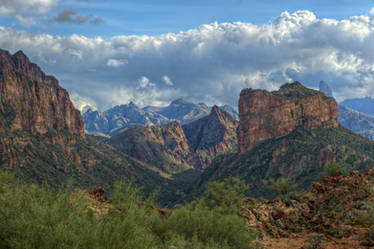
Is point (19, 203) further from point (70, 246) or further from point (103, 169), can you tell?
point (103, 169)

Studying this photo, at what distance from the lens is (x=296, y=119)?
15400cm

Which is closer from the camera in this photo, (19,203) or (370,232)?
(19,203)

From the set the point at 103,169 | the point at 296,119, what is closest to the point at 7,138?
the point at 103,169

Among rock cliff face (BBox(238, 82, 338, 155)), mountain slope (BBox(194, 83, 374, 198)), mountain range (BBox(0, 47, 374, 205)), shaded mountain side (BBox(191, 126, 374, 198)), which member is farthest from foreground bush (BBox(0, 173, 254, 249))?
rock cliff face (BBox(238, 82, 338, 155))

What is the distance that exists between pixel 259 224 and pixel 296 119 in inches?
5540

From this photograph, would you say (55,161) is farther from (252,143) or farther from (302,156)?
(302,156)

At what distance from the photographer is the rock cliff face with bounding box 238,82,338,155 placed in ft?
491

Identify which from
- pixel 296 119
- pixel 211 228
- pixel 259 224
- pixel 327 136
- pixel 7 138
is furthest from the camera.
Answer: pixel 296 119

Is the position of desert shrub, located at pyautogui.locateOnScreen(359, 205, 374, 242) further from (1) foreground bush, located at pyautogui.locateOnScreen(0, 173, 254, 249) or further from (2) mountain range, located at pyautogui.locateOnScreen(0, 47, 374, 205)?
(2) mountain range, located at pyautogui.locateOnScreen(0, 47, 374, 205)

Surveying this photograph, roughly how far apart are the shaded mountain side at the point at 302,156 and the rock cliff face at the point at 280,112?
33.1ft

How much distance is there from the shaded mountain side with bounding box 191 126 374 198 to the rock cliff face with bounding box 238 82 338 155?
10101 mm

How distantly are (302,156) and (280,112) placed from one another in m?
47.8

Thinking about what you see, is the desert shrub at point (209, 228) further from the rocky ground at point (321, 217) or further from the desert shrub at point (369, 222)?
the desert shrub at point (369, 222)

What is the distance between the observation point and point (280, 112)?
15838cm
